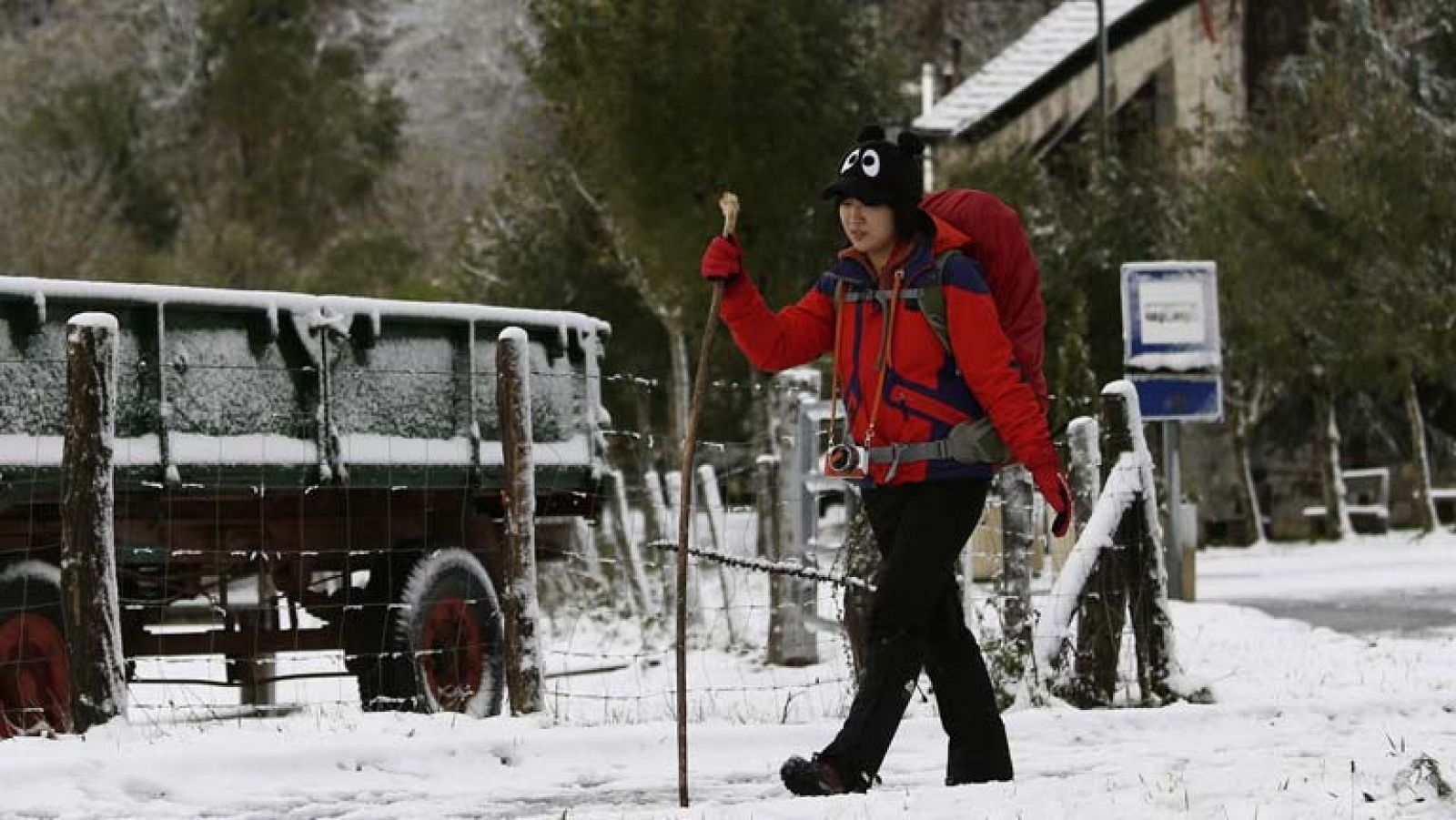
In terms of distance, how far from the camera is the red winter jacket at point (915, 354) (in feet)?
22.1

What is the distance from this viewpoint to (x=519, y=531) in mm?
9922

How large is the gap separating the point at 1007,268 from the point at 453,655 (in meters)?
5.22

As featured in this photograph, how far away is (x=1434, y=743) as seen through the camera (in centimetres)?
857

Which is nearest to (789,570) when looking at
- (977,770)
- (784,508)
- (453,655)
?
(453,655)

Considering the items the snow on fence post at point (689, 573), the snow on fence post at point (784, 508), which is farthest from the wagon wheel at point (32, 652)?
the snow on fence post at point (689, 573)

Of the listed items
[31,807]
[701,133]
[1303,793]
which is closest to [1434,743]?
[1303,793]

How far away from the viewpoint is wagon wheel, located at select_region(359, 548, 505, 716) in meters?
11.3

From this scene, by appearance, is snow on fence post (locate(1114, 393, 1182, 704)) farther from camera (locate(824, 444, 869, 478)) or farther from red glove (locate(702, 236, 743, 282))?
red glove (locate(702, 236, 743, 282))

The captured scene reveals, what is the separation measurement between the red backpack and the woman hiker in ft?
0.25

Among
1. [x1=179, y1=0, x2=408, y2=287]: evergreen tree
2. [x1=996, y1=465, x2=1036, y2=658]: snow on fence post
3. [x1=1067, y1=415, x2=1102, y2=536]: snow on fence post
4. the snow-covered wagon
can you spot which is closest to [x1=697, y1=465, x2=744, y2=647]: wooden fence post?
the snow-covered wagon

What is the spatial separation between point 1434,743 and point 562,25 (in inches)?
973

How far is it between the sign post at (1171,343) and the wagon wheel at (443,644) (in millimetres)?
6692

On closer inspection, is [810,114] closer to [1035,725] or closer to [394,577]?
[394,577]

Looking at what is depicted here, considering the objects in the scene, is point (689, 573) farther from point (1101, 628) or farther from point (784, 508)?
point (1101, 628)
